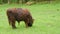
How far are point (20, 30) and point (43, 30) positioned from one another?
3.89ft

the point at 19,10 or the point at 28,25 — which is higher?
the point at 19,10

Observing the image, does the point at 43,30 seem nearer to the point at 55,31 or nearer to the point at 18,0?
the point at 55,31

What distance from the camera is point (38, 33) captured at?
37.9 ft

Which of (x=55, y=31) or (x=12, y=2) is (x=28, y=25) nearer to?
(x=55, y=31)

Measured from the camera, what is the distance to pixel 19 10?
12.9 meters

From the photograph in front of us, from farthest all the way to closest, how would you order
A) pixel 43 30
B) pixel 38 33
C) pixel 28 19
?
pixel 28 19 → pixel 43 30 → pixel 38 33

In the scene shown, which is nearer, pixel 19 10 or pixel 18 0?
pixel 19 10

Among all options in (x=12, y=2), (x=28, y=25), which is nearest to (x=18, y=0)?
(x=12, y=2)

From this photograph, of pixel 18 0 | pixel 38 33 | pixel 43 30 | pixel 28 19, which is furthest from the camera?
pixel 18 0

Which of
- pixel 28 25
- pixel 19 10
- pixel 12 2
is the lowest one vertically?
pixel 12 2

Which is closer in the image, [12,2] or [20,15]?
[20,15]

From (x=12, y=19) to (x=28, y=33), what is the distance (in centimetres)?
156

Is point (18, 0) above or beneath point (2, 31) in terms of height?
beneath

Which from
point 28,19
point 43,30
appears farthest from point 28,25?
point 43,30
